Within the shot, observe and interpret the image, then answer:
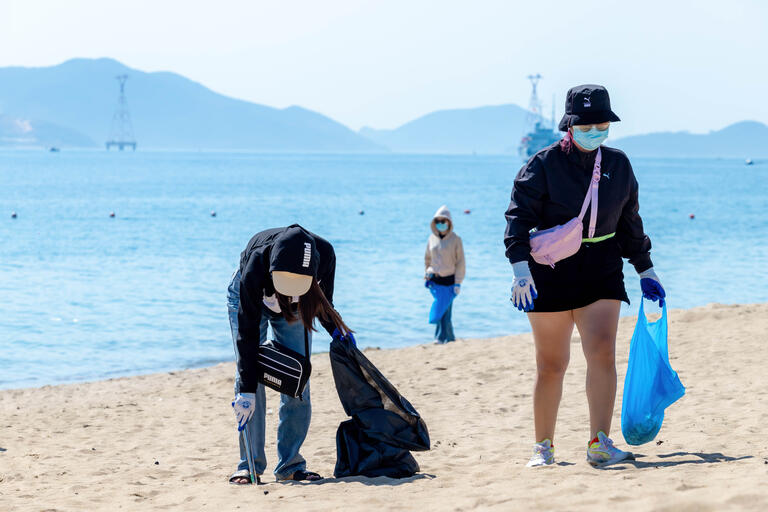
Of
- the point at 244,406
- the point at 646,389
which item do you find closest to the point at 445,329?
the point at 646,389

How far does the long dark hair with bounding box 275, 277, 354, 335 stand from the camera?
457cm

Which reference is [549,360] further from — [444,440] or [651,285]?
[444,440]

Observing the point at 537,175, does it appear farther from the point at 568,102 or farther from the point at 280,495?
the point at 280,495

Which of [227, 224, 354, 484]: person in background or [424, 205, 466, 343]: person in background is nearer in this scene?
[227, 224, 354, 484]: person in background

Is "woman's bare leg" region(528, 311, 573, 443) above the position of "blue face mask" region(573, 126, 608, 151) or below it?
below

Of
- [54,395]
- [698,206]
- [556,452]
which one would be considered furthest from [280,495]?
[698,206]

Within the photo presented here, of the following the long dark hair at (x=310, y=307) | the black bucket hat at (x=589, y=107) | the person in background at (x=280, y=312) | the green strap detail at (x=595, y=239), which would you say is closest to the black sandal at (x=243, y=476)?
the person in background at (x=280, y=312)

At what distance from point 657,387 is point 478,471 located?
103 centimetres

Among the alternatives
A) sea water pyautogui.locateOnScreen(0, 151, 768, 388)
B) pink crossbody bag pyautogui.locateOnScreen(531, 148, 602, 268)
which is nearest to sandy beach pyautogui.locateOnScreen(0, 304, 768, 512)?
pink crossbody bag pyautogui.locateOnScreen(531, 148, 602, 268)

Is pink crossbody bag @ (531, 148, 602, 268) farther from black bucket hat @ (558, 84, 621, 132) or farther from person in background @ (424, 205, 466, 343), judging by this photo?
person in background @ (424, 205, 466, 343)

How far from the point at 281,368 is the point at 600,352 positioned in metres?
1.56

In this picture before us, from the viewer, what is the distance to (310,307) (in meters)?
4.61

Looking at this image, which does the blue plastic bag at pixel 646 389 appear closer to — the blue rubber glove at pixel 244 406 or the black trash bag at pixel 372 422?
the black trash bag at pixel 372 422

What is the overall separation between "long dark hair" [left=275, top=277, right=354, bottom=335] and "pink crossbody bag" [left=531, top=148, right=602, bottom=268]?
102 cm
